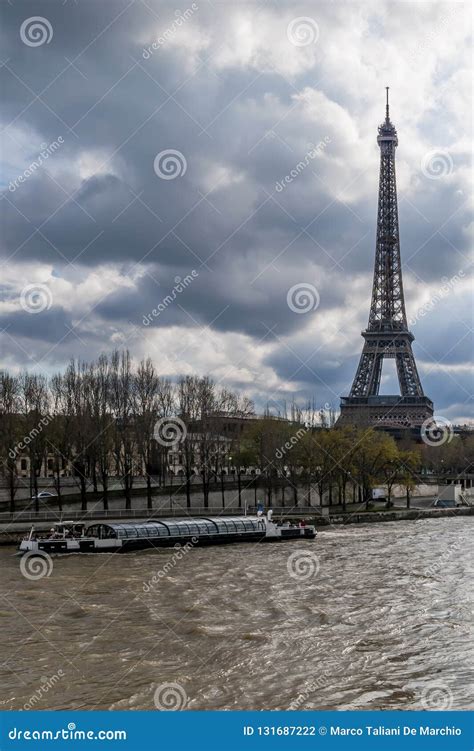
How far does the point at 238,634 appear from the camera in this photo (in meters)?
24.1

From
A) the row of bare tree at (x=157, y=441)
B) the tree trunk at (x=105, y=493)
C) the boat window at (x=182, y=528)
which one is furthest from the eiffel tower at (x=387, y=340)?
the boat window at (x=182, y=528)

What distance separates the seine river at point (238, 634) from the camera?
18609 mm

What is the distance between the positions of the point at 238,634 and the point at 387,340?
115 m

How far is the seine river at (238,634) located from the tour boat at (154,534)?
303 centimetres

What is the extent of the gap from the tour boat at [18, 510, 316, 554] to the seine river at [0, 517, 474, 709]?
9.93 ft

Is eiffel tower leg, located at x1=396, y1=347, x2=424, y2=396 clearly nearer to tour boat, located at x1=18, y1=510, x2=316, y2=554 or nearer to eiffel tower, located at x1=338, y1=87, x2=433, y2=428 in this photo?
eiffel tower, located at x1=338, y1=87, x2=433, y2=428

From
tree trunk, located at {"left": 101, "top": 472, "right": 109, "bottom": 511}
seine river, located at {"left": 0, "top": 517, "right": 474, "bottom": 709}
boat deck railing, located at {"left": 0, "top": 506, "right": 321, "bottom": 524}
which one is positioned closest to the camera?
seine river, located at {"left": 0, "top": 517, "right": 474, "bottom": 709}

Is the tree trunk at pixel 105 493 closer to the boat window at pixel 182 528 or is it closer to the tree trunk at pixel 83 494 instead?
the tree trunk at pixel 83 494

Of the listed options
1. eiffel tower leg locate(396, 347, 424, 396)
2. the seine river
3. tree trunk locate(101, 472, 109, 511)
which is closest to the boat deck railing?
tree trunk locate(101, 472, 109, 511)

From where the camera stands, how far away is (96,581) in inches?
1318

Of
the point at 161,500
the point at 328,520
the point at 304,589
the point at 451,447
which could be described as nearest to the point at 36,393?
the point at 161,500

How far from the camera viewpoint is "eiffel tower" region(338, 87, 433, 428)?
421 ft

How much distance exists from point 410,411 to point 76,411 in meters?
76.7

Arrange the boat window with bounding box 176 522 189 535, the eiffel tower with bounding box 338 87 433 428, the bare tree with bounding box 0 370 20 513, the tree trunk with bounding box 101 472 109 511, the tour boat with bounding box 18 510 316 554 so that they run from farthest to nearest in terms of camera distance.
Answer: the eiffel tower with bounding box 338 87 433 428
the tree trunk with bounding box 101 472 109 511
the bare tree with bounding box 0 370 20 513
the boat window with bounding box 176 522 189 535
the tour boat with bounding box 18 510 316 554
